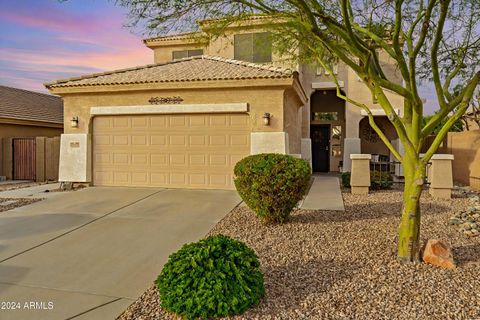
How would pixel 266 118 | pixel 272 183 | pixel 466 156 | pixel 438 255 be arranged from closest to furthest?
pixel 438 255, pixel 272 183, pixel 266 118, pixel 466 156

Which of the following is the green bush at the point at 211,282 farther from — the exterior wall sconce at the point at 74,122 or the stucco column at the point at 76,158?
the exterior wall sconce at the point at 74,122

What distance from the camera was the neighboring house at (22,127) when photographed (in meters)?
15.3

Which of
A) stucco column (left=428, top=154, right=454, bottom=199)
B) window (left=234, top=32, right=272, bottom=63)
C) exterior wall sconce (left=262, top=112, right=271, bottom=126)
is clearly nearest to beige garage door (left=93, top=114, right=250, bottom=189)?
exterior wall sconce (left=262, top=112, right=271, bottom=126)

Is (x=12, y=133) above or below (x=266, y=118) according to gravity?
below

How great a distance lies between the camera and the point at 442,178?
1009 centimetres

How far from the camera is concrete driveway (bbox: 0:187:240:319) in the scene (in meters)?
3.99

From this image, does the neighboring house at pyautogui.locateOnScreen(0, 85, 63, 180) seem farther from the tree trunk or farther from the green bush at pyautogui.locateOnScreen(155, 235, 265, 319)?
the tree trunk

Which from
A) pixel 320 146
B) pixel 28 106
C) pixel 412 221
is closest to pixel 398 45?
pixel 412 221

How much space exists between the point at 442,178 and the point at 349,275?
737cm

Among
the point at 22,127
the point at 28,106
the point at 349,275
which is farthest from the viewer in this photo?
the point at 28,106

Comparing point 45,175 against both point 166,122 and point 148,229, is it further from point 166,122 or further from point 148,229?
point 148,229

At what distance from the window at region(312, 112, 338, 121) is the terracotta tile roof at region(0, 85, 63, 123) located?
14734mm

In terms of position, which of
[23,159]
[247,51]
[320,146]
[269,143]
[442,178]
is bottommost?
[442,178]

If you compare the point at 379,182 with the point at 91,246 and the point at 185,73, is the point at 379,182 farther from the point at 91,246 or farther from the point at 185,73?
the point at 91,246
